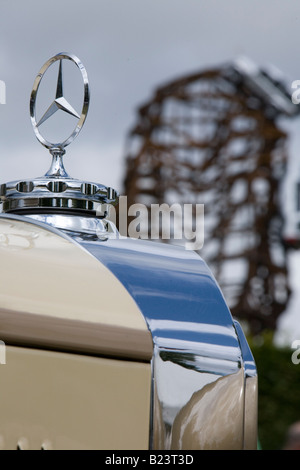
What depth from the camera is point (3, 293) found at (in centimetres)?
98

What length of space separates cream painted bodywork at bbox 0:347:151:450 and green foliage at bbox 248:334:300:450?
8.40 metres

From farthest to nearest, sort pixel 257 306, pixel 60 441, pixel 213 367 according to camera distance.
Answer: pixel 257 306
pixel 213 367
pixel 60 441

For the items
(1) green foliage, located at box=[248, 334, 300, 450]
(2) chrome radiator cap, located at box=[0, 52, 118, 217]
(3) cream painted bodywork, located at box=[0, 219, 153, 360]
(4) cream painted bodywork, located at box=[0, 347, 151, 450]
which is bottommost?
(1) green foliage, located at box=[248, 334, 300, 450]

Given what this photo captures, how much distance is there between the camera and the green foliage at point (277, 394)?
9188mm

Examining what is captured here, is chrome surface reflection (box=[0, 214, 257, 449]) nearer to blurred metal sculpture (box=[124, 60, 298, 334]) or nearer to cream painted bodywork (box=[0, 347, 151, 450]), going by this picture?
cream painted bodywork (box=[0, 347, 151, 450])

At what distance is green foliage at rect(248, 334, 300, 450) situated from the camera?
9188mm

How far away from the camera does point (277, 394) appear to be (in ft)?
30.2

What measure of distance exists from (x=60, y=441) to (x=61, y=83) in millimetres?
730

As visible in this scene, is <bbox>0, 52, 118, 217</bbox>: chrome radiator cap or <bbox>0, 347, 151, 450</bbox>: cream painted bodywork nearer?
<bbox>0, 347, 151, 450</bbox>: cream painted bodywork

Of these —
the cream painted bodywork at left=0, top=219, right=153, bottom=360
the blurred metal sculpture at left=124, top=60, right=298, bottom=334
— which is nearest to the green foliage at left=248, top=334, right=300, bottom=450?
the blurred metal sculpture at left=124, top=60, right=298, bottom=334

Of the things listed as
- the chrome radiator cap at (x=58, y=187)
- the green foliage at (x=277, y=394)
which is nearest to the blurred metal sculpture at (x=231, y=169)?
the green foliage at (x=277, y=394)

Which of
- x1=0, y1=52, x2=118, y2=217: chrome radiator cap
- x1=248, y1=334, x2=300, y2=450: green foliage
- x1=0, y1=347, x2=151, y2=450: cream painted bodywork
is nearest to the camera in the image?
x1=0, y1=347, x2=151, y2=450: cream painted bodywork
